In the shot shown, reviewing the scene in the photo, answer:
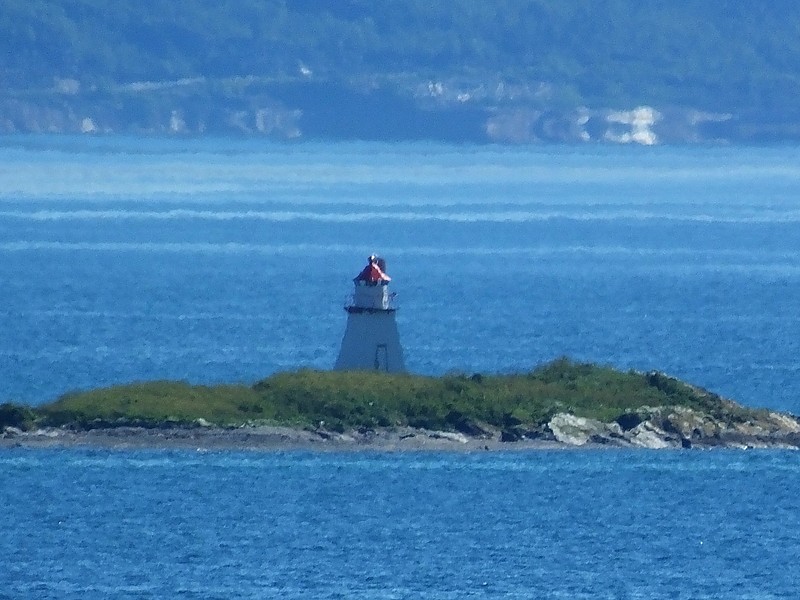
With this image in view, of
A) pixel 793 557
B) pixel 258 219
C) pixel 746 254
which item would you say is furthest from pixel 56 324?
pixel 258 219

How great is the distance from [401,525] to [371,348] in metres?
7.62

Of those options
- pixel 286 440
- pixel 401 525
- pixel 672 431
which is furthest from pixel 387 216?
pixel 401 525

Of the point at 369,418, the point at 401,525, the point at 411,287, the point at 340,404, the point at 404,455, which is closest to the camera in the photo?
the point at 401,525

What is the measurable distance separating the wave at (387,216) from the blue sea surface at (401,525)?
321 feet

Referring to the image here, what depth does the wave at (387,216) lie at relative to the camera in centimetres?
15338

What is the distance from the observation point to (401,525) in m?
48.9

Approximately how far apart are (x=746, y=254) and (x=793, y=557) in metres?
78.2

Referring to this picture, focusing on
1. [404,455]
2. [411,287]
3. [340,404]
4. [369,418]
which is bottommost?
[404,455]

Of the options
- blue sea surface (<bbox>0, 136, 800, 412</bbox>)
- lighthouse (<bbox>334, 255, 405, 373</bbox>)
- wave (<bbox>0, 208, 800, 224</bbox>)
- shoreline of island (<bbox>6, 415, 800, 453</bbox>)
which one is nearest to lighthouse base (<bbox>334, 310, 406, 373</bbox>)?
lighthouse (<bbox>334, 255, 405, 373</bbox>)

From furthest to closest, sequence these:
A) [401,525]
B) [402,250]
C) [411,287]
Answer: [402,250]
[411,287]
[401,525]

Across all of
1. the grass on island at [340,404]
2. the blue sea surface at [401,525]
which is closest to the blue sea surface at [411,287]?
the grass on island at [340,404]

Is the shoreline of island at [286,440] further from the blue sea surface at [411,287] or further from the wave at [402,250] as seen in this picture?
the wave at [402,250]

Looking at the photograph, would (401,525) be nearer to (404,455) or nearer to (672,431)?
(404,455)

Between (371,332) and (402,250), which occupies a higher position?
(402,250)
